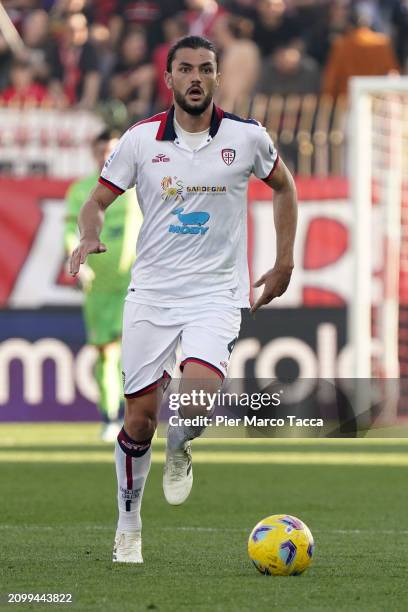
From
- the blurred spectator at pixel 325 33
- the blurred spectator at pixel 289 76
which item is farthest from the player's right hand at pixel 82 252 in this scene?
the blurred spectator at pixel 325 33

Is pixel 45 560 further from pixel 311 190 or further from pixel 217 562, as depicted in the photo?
pixel 311 190

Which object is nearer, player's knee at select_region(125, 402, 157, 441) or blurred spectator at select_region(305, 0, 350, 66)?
player's knee at select_region(125, 402, 157, 441)

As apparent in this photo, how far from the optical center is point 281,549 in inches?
255

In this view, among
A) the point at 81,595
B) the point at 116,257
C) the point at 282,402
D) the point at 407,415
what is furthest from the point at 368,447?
the point at 81,595

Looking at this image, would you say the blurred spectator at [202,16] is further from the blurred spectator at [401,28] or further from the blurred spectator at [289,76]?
the blurred spectator at [401,28]

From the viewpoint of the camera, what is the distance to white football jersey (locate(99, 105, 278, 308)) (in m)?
6.80

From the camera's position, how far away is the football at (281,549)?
647cm

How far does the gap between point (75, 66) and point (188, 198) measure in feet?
41.4

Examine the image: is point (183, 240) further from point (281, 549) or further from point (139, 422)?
point (281, 549)

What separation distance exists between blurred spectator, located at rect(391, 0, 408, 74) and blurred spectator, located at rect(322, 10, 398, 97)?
0.79 m

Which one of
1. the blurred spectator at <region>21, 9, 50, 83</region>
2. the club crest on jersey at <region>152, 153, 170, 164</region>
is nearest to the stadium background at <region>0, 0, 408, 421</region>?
the blurred spectator at <region>21, 9, 50, 83</region>

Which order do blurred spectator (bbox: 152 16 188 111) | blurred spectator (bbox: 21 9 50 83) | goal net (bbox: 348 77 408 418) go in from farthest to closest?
blurred spectator (bbox: 21 9 50 83) → blurred spectator (bbox: 152 16 188 111) → goal net (bbox: 348 77 408 418)

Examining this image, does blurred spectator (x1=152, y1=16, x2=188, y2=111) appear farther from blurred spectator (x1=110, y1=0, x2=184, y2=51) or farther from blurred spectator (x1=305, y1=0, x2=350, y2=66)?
blurred spectator (x1=305, y1=0, x2=350, y2=66)

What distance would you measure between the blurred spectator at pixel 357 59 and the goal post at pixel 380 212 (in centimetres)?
205
